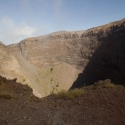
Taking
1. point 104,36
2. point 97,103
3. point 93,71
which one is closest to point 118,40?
point 104,36

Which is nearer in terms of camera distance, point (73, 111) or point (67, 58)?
point (73, 111)

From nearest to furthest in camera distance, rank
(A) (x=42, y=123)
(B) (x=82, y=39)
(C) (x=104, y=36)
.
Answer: (A) (x=42, y=123)
(C) (x=104, y=36)
(B) (x=82, y=39)

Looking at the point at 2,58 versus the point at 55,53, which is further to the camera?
the point at 55,53

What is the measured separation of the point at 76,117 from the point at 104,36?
98.7 feet

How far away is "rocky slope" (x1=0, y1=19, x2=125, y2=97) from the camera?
29.7 m

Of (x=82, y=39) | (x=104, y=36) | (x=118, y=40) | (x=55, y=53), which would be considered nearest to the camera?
(x=118, y=40)

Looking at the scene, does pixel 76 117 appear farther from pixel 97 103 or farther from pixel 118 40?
pixel 118 40

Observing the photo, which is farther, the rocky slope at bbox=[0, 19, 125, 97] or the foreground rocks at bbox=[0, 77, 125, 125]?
the rocky slope at bbox=[0, 19, 125, 97]

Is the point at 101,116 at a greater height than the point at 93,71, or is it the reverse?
the point at 101,116

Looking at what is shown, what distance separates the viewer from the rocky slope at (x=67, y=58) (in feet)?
97.4

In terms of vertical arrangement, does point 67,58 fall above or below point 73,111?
below

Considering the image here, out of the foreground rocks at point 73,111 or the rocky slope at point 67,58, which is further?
the rocky slope at point 67,58

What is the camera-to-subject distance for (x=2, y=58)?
30219mm

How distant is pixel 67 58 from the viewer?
41188 mm
